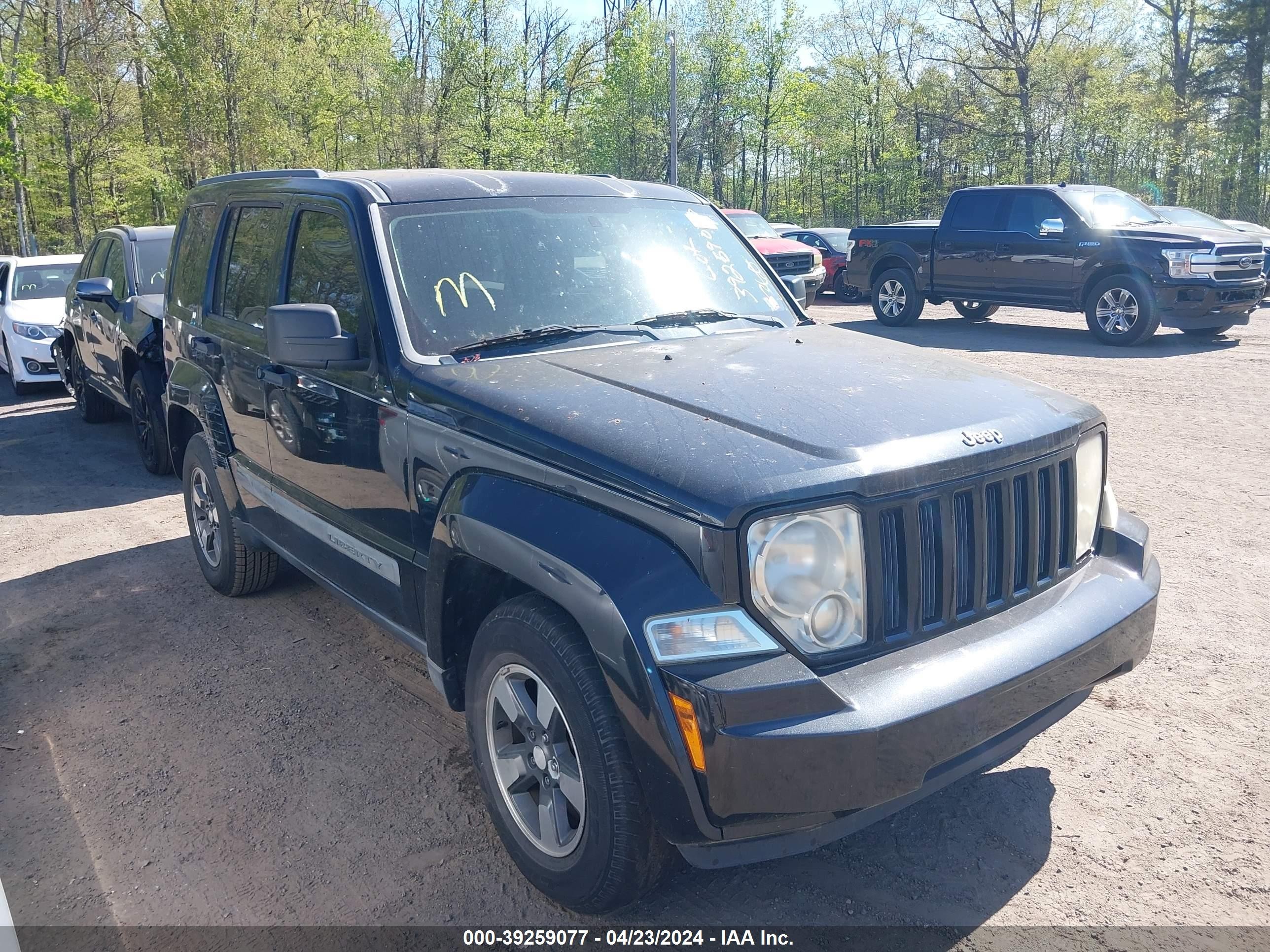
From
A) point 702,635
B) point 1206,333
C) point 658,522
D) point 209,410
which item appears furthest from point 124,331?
point 1206,333

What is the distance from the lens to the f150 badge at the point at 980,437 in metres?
2.64

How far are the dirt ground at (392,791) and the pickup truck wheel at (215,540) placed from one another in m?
0.14

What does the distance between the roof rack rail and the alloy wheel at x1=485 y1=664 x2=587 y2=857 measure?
2.34 meters

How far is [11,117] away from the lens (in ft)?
70.8

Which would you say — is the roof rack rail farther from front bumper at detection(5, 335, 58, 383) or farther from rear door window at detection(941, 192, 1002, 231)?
rear door window at detection(941, 192, 1002, 231)

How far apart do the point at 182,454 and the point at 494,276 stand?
3.17 m

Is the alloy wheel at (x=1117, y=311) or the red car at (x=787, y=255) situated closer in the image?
the alloy wheel at (x=1117, y=311)

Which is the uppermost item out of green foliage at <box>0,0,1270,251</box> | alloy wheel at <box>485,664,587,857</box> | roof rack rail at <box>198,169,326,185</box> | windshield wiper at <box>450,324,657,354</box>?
green foliage at <box>0,0,1270,251</box>

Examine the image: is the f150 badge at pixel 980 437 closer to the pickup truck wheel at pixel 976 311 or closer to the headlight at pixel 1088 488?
the headlight at pixel 1088 488

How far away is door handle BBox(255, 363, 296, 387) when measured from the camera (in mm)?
4020

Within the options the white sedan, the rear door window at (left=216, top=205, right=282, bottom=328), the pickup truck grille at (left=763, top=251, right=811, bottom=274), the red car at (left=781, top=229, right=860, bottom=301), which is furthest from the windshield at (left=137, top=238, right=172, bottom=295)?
the red car at (left=781, top=229, right=860, bottom=301)

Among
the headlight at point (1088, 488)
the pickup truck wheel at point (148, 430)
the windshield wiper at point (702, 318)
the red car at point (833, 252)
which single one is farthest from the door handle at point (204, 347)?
the red car at point (833, 252)

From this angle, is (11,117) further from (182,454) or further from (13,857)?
(13,857)

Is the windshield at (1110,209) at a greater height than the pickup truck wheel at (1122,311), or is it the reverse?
the windshield at (1110,209)
